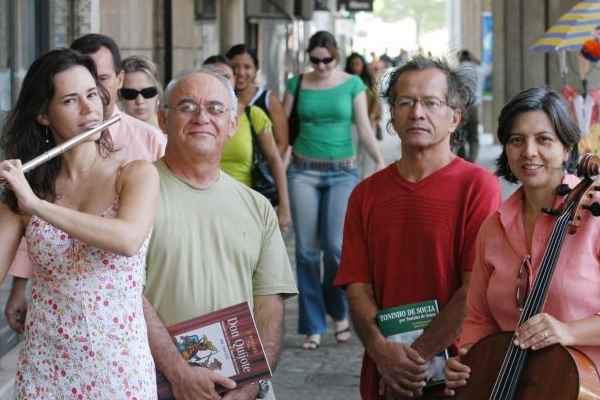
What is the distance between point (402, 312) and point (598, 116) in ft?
19.5

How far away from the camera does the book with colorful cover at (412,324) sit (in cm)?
443

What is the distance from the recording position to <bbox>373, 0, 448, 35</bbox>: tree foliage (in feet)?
400

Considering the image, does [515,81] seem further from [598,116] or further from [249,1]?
[598,116]

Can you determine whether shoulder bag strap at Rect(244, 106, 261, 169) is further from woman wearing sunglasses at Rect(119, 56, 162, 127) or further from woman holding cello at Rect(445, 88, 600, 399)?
woman holding cello at Rect(445, 88, 600, 399)

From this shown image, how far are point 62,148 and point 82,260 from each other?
0.96 feet

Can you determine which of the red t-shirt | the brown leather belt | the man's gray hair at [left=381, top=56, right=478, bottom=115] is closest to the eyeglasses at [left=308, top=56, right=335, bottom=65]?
the brown leather belt

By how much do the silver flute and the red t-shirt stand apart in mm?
1260

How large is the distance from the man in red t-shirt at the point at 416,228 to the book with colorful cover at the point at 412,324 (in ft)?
0.08

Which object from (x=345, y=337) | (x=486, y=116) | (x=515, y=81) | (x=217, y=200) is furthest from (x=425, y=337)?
(x=486, y=116)

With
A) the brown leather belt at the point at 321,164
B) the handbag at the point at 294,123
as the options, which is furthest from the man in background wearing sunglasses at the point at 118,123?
the handbag at the point at 294,123

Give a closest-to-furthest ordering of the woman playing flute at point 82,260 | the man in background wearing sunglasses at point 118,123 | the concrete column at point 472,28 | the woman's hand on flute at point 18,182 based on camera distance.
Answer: the woman's hand on flute at point 18,182, the woman playing flute at point 82,260, the man in background wearing sunglasses at point 118,123, the concrete column at point 472,28

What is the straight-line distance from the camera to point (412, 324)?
446cm

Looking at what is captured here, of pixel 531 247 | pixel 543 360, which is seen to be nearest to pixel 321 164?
pixel 531 247

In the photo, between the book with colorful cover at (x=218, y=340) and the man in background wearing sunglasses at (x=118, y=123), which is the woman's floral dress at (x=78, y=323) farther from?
the man in background wearing sunglasses at (x=118, y=123)
